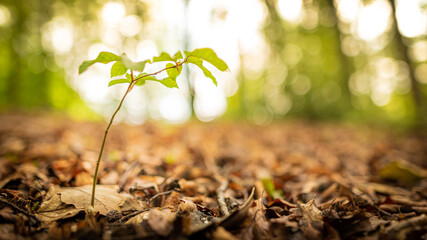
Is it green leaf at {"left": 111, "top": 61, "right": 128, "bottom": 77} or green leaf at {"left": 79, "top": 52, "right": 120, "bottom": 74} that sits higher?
green leaf at {"left": 79, "top": 52, "right": 120, "bottom": 74}

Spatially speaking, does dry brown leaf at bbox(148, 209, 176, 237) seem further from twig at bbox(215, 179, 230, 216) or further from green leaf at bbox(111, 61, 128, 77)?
green leaf at bbox(111, 61, 128, 77)

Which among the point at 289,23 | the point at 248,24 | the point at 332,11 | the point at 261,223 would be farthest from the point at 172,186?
the point at 248,24

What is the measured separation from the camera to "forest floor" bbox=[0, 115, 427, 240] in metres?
0.98

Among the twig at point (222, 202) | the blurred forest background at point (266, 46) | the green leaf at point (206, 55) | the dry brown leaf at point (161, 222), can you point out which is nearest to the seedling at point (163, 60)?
the green leaf at point (206, 55)

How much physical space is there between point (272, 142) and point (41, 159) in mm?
3232

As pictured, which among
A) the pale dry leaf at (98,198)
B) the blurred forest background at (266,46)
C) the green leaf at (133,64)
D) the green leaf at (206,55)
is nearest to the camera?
the green leaf at (133,64)

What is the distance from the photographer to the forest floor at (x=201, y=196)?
0.98m

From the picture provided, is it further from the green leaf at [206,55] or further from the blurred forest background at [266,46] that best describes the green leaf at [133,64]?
the blurred forest background at [266,46]

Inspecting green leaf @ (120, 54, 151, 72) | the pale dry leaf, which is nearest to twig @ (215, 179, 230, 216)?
the pale dry leaf

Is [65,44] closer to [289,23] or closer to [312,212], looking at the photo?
[289,23]

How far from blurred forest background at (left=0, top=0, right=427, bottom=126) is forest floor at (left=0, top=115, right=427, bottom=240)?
4.70 metres

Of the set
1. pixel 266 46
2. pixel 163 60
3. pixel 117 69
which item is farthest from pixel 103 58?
pixel 266 46

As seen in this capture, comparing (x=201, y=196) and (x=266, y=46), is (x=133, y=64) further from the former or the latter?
(x=266, y=46)

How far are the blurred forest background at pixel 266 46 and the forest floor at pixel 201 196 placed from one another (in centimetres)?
470
